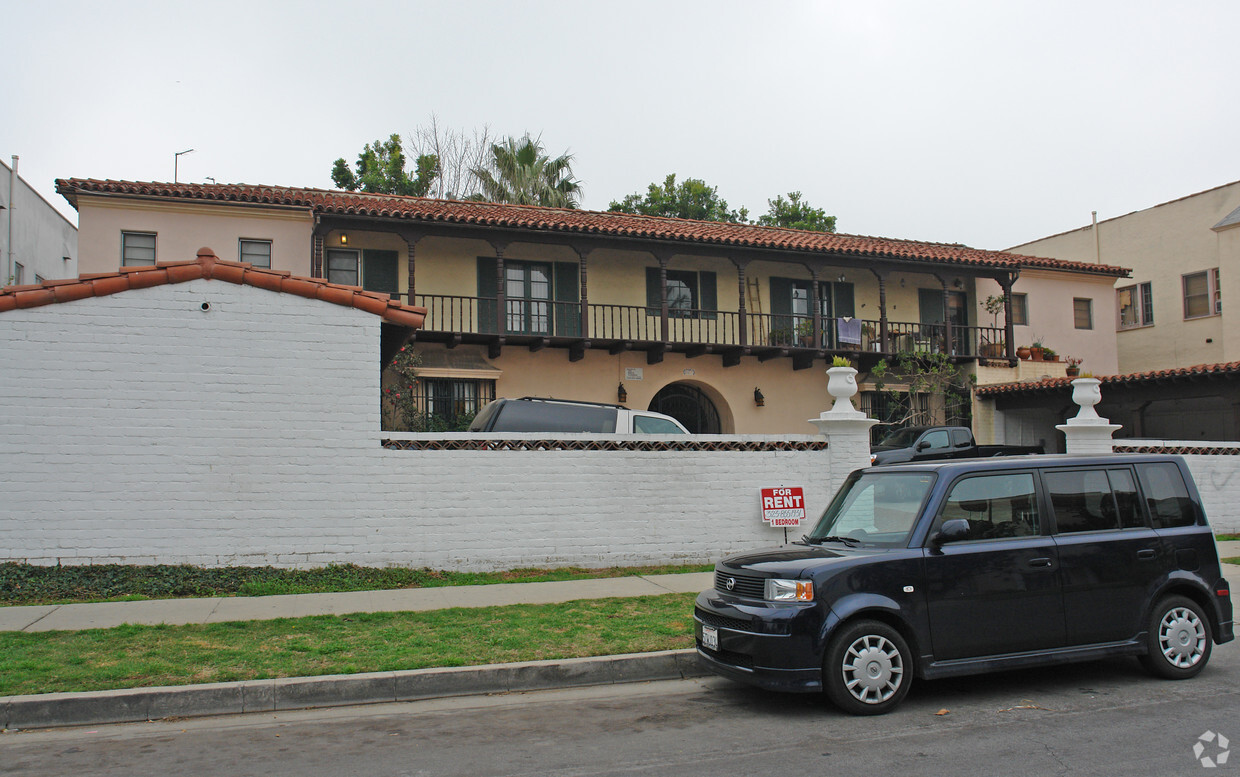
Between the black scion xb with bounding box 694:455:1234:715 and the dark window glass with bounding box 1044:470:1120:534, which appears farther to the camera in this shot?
the dark window glass with bounding box 1044:470:1120:534

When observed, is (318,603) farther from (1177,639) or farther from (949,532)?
(1177,639)

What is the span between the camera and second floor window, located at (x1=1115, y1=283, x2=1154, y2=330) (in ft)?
95.2

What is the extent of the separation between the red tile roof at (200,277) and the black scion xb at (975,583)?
5998mm

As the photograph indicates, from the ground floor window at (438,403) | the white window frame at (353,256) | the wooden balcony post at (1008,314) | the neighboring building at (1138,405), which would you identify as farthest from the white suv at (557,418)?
the wooden balcony post at (1008,314)

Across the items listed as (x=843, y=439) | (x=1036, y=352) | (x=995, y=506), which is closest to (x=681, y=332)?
(x=843, y=439)

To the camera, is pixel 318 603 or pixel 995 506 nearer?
pixel 995 506

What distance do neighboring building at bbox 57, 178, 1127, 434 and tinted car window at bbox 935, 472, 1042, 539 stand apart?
1412 cm

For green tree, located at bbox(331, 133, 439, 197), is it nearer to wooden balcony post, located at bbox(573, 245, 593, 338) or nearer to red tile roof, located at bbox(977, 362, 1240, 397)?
wooden balcony post, located at bbox(573, 245, 593, 338)

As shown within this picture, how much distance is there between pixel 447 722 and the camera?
19.4 feet

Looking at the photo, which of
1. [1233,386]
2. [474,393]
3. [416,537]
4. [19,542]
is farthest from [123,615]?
[1233,386]

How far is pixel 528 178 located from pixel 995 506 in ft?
85.5

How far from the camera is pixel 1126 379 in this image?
800 inches

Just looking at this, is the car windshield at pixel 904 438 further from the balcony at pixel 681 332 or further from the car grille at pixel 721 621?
the car grille at pixel 721 621

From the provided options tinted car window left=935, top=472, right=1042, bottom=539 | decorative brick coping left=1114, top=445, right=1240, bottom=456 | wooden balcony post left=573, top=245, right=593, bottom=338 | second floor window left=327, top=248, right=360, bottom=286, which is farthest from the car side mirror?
second floor window left=327, top=248, right=360, bottom=286
